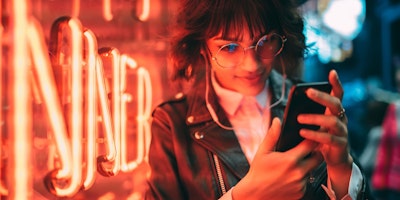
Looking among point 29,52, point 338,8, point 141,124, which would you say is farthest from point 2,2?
point 338,8

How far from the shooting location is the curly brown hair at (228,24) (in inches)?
61.2

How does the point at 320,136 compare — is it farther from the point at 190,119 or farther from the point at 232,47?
the point at 190,119

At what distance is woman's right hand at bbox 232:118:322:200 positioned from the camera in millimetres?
1380

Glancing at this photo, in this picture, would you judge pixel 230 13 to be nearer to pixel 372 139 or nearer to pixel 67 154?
pixel 67 154

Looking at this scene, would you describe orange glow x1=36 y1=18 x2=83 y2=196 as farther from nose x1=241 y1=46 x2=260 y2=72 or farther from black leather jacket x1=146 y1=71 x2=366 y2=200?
nose x1=241 y1=46 x2=260 y2=72

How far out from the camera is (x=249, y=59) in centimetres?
157

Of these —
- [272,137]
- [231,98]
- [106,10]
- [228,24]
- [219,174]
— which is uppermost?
[106,10]

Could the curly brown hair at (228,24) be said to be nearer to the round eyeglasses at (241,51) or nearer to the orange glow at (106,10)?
A: the round eyeglasses at (241,51)

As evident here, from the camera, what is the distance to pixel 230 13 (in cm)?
155

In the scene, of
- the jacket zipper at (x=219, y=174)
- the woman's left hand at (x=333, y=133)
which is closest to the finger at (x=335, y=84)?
the woman's left hand at (x=333, y=133)

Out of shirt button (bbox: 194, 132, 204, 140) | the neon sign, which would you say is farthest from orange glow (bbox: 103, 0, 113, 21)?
shirt button (bbox: 194, 132, 204, 140)

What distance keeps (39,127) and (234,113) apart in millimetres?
650

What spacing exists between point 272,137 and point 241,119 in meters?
0.36

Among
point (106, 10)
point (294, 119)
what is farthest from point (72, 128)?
point (106, 10)
